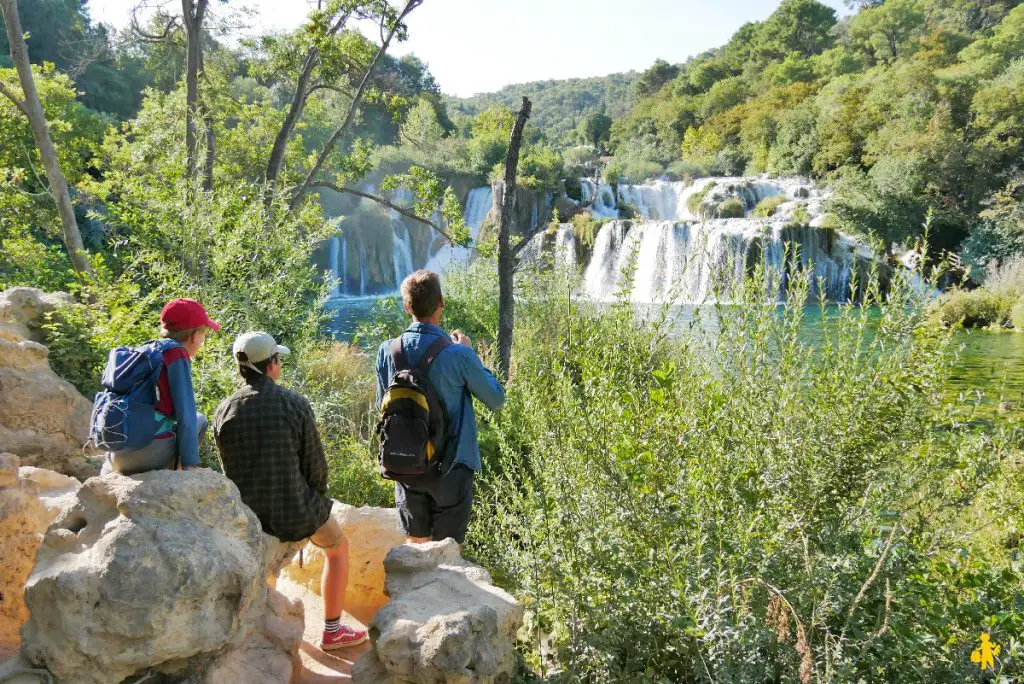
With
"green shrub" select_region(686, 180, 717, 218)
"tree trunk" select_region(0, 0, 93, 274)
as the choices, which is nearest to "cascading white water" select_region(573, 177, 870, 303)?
"green shrub" select_region(686, 180, 717, 218)

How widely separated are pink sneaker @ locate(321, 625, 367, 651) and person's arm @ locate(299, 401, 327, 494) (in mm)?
671

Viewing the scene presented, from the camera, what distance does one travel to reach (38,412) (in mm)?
4090

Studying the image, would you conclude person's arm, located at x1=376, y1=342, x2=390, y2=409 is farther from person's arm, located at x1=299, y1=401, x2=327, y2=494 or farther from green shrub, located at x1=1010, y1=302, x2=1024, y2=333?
green shrub, located at x1=1010, y1=302, x2=1024, y2=333

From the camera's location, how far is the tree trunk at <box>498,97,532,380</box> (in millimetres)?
5969

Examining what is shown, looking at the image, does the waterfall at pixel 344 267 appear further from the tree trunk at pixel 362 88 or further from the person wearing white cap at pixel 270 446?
the person wearing white cap at pixel 270 446

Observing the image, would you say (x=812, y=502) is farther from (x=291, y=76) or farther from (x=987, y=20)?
(x=987, y=20)

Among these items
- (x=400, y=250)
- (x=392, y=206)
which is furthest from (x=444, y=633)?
(x=400, y=250)

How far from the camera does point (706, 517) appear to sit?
2.40 metres

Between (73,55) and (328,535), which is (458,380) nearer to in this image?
(328,535)

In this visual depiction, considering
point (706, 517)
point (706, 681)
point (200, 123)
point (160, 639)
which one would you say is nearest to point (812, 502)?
point (706, 517)

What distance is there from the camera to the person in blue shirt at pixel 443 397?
290 cm

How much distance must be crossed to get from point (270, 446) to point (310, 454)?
177 mm

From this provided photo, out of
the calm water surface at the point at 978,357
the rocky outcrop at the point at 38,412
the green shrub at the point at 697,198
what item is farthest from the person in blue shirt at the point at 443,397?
the green shrub at the point at 697,198

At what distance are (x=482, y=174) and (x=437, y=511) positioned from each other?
99.2 feet
